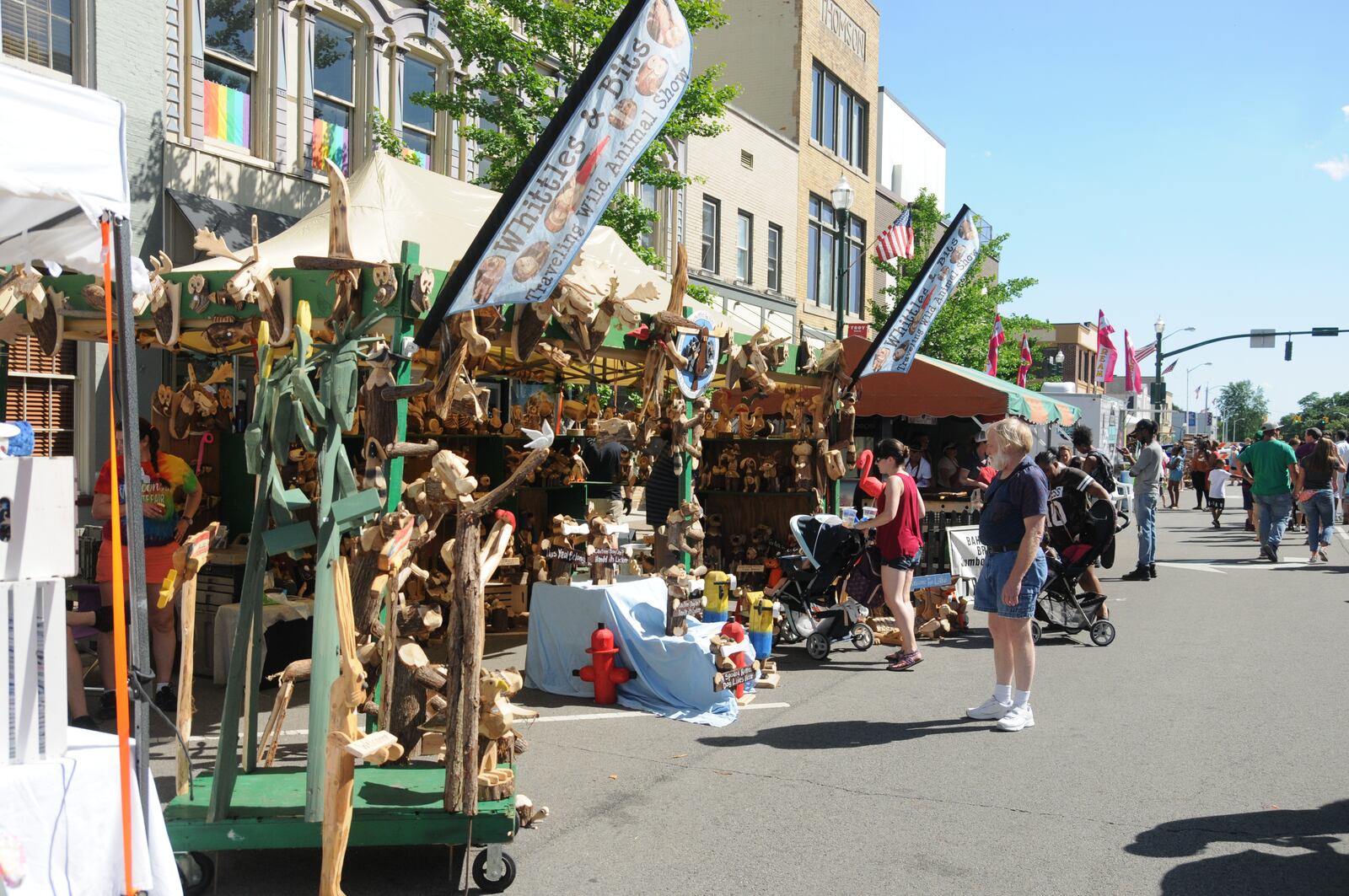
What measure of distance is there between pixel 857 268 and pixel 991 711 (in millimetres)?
26427

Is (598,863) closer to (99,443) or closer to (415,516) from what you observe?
(415,516)

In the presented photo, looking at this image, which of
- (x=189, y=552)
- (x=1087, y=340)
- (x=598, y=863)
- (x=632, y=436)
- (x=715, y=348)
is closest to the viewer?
(x=189, y=552)

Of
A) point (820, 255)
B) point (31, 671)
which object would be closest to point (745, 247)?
point (820, 255)

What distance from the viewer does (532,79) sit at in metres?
14.5

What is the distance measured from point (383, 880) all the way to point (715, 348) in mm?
4967

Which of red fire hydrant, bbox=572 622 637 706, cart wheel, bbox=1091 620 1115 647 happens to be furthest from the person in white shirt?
red fire hydrant, bbox=572 622 637 706

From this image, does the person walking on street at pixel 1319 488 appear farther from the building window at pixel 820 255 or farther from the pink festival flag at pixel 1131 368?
the pink festival flag at pixel 1131 368

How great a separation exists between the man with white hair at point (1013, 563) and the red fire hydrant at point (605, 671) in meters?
2.17

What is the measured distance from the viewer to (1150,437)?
13219 millimetres

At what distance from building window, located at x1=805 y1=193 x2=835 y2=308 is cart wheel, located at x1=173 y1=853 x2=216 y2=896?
25897 mm

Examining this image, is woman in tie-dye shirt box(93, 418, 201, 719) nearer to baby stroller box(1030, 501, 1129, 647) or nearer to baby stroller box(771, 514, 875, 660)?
baby stroller box(771, 514, 875, 660)

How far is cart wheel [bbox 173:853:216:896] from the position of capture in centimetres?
404

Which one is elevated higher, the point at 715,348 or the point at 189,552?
the point at 715,348

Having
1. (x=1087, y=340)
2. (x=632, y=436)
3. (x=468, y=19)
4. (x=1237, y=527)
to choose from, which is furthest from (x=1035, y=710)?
(x=1087, y=340)
